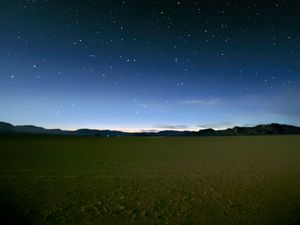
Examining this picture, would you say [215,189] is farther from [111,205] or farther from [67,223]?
[67,223]

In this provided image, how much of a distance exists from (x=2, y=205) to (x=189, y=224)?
7.48 metres

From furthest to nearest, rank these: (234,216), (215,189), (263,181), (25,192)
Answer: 1. (263,181)
2. (215,189)
3. (25,192)
4. (234,216)

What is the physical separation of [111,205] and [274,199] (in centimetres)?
720

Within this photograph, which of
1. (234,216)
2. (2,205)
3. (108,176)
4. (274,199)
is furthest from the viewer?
(108,176)

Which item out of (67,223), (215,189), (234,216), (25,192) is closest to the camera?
(67,223)

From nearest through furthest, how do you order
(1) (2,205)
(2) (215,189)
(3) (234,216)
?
(3) (234,216)
(1) (2,205)
(2) (215,189)

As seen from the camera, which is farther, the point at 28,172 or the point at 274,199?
the point at 28,172

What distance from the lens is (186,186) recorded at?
15797mm

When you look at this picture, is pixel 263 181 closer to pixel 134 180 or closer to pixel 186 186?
pixel 186 186

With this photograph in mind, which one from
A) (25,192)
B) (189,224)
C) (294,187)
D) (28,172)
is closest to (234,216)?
(189,224)

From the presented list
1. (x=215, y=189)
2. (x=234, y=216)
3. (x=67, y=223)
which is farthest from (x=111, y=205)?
(x=215, y=189)

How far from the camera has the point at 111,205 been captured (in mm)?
11719

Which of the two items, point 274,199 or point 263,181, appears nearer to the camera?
point 274,199

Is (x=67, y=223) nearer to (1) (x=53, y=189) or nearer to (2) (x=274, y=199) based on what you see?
(1) (x=53, y=189)
